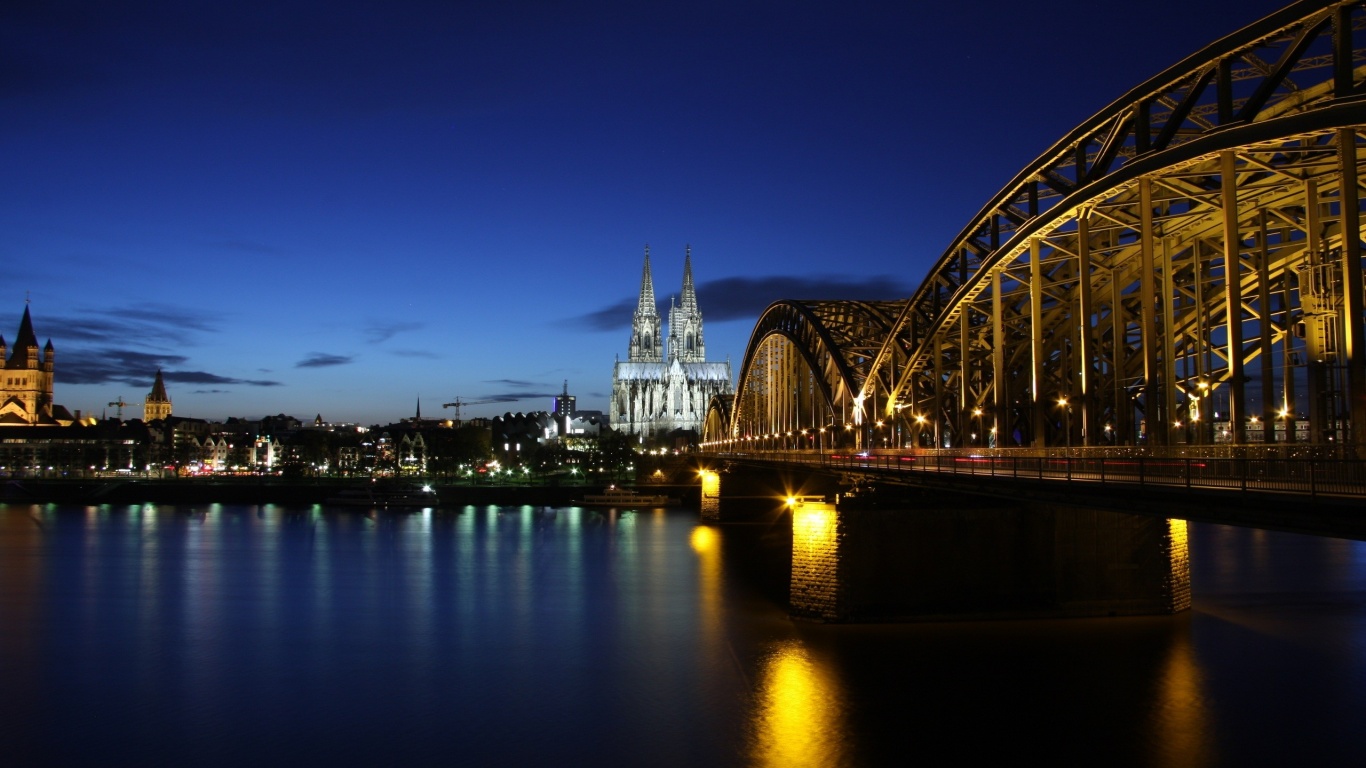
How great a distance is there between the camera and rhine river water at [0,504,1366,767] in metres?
23.7

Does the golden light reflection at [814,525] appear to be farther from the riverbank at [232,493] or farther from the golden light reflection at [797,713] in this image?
the riverbank at [232,493]

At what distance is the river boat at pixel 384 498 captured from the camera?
101812 millimetres

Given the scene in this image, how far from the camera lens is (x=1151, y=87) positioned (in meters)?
25.3

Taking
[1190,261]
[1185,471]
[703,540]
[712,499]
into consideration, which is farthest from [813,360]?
[1185,471]

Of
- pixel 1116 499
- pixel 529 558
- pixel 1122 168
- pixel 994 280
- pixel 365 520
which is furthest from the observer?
pixel 365 520

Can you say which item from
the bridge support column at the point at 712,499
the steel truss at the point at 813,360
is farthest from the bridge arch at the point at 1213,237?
the bridge support column at the point at 712,499

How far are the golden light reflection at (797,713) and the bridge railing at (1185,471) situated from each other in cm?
643

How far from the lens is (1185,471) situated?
1853 cm

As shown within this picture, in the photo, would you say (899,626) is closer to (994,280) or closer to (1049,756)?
(1049,756)

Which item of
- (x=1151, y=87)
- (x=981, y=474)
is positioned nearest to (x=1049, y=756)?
(x=981, y=474)

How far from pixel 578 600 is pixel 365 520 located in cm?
4601

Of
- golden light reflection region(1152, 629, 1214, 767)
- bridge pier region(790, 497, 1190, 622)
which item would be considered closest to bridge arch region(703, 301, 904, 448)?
bridge pier region(790, 497, 1190, 622)

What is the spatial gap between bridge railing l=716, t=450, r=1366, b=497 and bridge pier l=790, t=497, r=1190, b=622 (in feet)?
6.73

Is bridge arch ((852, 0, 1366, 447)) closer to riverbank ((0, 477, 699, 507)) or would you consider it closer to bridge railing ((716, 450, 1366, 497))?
bridge railing ((716, 450, 1366, 497))
